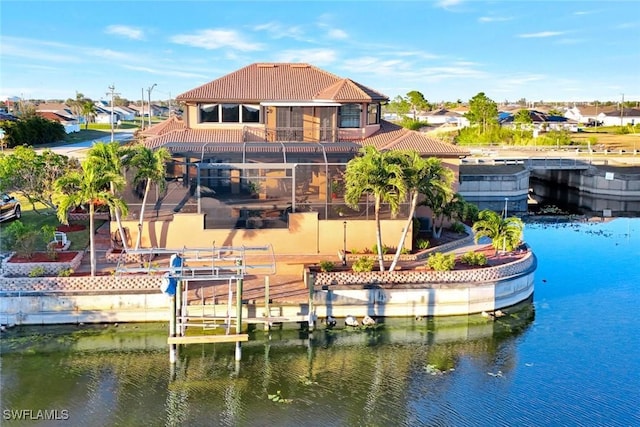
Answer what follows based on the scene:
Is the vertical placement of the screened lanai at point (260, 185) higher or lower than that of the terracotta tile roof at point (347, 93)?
lower

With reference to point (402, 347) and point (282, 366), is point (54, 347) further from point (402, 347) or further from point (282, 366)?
point (402, 347)

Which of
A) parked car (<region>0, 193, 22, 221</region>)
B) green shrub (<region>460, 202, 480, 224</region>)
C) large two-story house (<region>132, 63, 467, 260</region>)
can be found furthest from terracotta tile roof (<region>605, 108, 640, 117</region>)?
parked car (<region>0, 193, 22, 221</region>)

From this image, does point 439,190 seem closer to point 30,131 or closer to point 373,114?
point 373,114

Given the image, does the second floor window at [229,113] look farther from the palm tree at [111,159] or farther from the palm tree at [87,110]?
the palm tree at [87,110]

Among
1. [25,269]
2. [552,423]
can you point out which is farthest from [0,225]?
[552,423]

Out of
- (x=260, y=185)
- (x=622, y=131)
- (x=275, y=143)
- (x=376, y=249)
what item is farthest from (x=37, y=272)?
(x=622, y=131)

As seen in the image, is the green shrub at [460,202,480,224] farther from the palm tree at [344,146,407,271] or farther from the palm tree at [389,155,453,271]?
the palm tree at [344,146,407,271]

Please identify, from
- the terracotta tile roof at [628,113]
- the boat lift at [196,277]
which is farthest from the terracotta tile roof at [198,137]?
the terracotta tile roof at [628,113]
